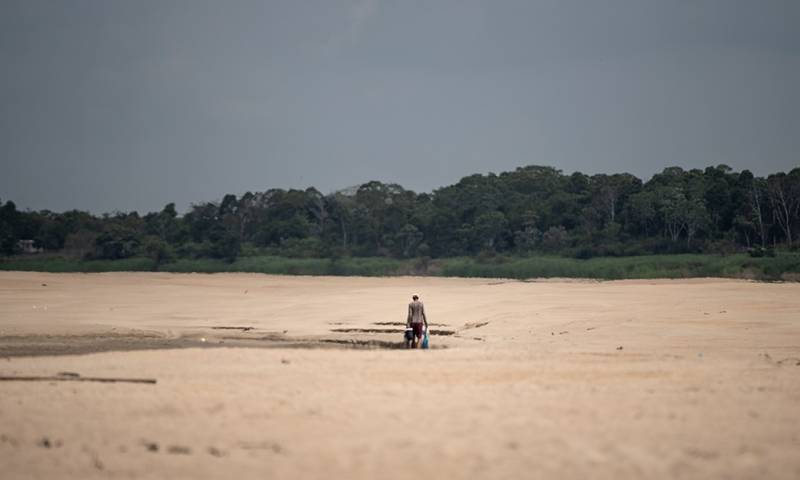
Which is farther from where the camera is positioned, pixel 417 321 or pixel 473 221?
pixel 473 221

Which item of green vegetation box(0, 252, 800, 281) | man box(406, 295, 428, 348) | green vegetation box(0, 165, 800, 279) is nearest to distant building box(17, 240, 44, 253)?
green vegetation box(0, 165, 800, 279)

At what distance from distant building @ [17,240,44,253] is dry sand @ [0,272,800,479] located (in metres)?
57.7

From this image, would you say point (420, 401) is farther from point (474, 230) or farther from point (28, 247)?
point (28, 247)

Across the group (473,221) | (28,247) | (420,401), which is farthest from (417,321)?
(28,247)

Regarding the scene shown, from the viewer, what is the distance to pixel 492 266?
194ft

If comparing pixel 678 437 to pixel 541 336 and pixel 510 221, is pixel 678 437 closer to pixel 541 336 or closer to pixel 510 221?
pixel 541 336

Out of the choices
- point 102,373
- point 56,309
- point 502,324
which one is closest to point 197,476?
point 102,373

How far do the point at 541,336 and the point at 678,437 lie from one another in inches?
462

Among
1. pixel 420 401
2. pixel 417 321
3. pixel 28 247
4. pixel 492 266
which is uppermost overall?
pixel 28 247

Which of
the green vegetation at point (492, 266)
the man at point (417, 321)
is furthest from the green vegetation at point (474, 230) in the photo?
the man at point (417, 321)

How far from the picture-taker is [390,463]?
880 centimetres

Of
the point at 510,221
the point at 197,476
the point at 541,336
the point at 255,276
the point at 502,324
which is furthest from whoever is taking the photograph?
the point at 510,221

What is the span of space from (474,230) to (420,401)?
183 feet

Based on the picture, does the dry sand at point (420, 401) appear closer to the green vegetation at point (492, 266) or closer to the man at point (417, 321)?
the man at point (417, 321)
